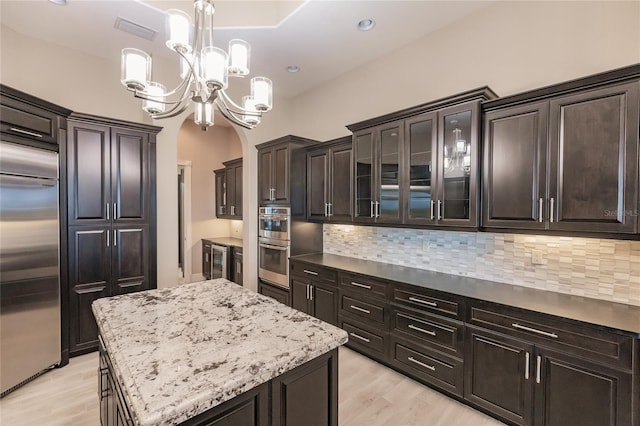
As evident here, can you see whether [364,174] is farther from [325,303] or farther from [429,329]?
[429,329]

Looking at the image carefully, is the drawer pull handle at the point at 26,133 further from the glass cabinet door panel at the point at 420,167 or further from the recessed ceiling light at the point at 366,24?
the glass cabinet door panel at the point at 420,167

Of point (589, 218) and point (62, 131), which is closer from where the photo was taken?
point (589, 218)

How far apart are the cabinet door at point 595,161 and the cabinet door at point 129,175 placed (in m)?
4.02

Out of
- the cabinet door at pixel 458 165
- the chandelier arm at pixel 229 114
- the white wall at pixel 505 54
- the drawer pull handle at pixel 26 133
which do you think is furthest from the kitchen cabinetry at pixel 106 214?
the cabinet door at pixel 458 165

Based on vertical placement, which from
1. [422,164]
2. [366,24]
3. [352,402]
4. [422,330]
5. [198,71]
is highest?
[366,24]

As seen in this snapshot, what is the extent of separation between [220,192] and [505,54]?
525 centimetres

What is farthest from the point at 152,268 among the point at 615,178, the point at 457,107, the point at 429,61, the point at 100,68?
the point at 615,178

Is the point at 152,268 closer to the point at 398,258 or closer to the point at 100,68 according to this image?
the point at 100,68

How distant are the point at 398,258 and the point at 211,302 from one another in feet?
7.31

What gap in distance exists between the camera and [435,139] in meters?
2.67

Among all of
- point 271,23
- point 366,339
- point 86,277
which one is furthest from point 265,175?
point 366,339

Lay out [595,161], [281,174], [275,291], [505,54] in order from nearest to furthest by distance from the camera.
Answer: [595,161]
[505,54]
[281,174]
[275,291]

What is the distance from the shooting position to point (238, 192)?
544cm

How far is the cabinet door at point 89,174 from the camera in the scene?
9.90 ft
